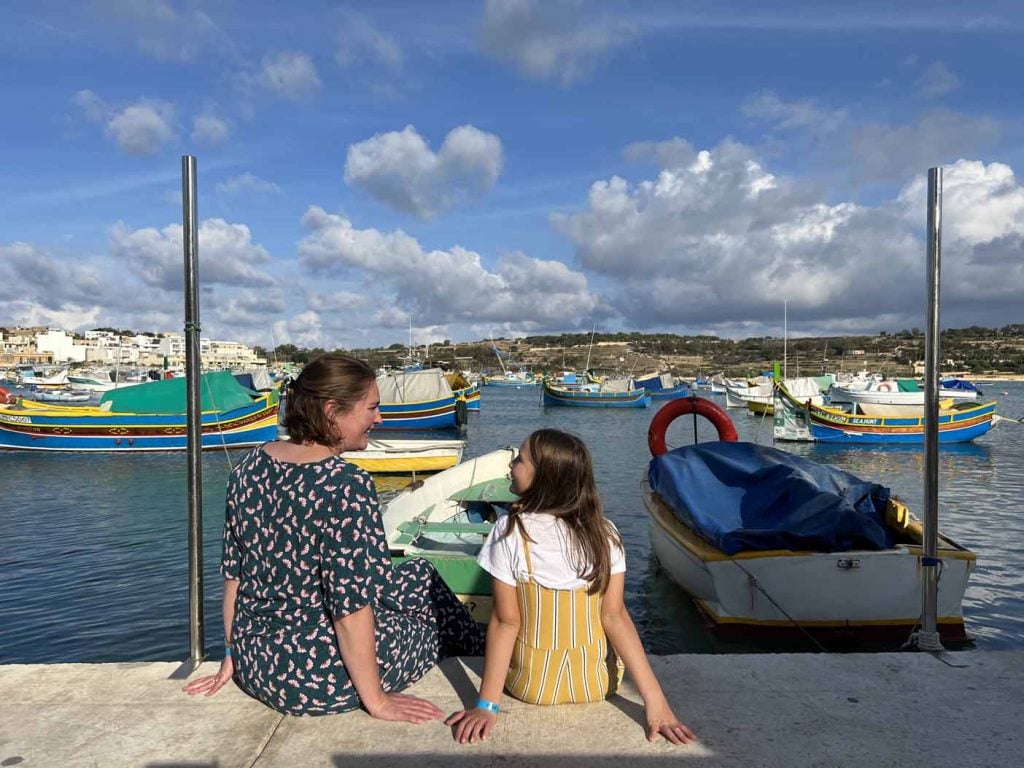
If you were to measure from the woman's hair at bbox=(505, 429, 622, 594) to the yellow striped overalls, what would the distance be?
0.10 m

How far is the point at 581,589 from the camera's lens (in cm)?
305

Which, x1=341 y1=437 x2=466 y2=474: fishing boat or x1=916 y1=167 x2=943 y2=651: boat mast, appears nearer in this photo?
x1=916 y1=167 x2=943 y2=651: boat mast

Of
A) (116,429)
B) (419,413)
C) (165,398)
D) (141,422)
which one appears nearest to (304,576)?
(141,422)

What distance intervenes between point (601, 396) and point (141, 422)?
35717 millimetres

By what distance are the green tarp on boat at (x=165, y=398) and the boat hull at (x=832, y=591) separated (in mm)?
22227

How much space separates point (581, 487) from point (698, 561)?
4674 mm

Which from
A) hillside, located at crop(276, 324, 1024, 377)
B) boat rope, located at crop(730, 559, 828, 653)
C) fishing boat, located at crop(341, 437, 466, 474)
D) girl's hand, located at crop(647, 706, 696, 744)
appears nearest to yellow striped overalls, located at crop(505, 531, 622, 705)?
girl's hand, located at crop(647, 706, 696, 744)

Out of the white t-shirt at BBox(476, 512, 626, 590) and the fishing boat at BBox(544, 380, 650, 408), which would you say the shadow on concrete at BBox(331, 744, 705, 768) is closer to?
the white t-shirt at BBox(476, 512, 626, 590)

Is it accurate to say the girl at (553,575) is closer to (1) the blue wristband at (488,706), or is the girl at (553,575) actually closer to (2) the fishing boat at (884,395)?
(1) the blue wristband at (488,706)

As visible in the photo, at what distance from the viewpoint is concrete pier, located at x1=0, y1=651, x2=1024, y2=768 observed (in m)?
2.82

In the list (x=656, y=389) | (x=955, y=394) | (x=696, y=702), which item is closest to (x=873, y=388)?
(x=955, y=394)

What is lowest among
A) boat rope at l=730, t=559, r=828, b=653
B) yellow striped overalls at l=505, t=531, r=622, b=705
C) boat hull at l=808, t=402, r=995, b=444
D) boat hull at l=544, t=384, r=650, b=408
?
boat hull at l=544, t=384, r=650, b=408

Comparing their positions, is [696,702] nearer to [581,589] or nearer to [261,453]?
[581,589]

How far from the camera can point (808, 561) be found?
257 inches
